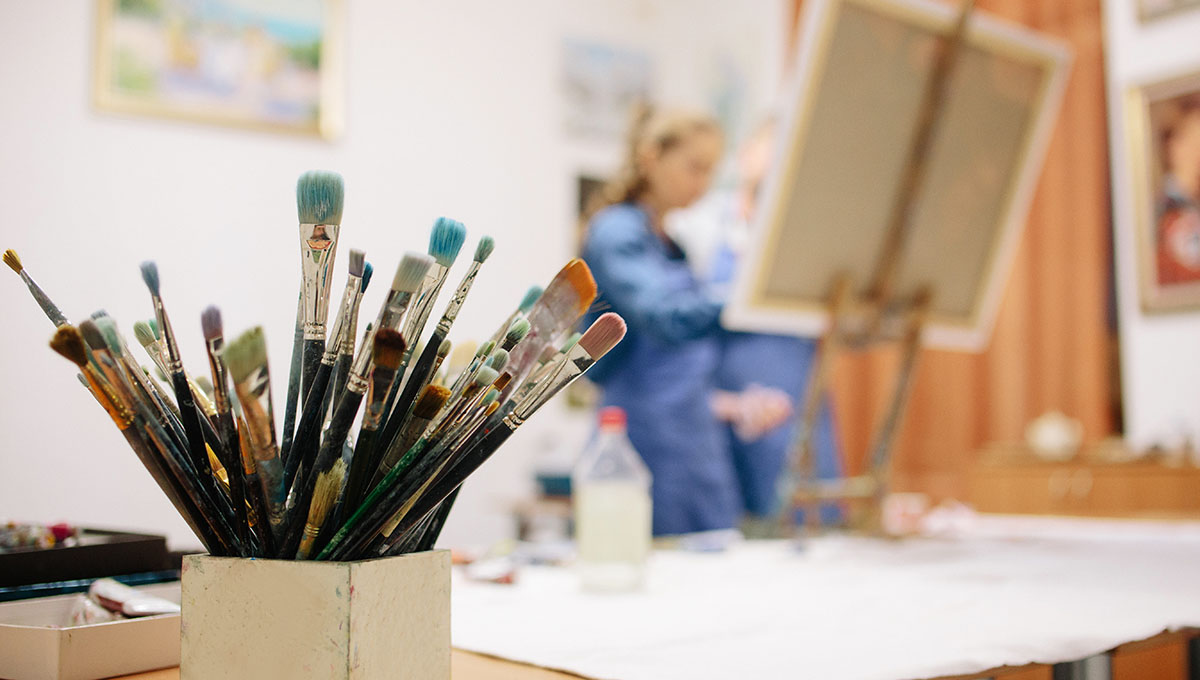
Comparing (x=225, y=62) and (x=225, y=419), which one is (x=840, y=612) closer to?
(x=225, y=419)

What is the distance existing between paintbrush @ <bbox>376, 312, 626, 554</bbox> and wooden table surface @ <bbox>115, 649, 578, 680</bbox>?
0.15 m

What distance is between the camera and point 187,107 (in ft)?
10.3

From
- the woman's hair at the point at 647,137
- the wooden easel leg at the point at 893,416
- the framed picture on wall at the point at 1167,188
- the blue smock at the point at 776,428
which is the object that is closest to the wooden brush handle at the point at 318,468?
the wooden easel leg at the point at 893,416

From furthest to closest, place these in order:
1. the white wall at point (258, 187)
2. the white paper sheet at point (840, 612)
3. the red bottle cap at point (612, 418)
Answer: the white wall at point (258, 187) → the red bottle cap at point (612, 418) → the white paper sheet at point (840, 612)

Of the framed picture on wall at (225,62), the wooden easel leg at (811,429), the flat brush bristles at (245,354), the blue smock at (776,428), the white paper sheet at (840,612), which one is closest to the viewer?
the flat brush bristles at (245,354)

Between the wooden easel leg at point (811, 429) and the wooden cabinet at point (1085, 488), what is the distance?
3.75 feet

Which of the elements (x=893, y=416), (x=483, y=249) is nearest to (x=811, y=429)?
(x=893, y=416)

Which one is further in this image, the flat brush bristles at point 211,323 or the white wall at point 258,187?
the white wall at point 258,187

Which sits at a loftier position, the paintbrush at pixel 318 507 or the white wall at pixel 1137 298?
the white wall at pixel 1137 298

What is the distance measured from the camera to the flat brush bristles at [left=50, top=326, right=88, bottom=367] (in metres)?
0.44

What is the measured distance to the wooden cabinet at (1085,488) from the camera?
2.32 metres

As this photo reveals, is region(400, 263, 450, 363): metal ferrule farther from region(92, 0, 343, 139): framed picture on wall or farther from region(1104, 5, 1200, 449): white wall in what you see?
region(92, 0, 343, 139): framed picture on wall

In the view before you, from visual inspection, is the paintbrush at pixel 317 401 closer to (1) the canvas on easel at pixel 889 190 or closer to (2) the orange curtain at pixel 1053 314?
(1) the canvas on easel at pixel 889 190

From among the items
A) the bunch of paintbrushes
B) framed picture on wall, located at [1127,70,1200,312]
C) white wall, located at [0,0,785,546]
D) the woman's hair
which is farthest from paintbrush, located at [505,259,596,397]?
framed picture on wall, located at [1127,70,1200,312]
